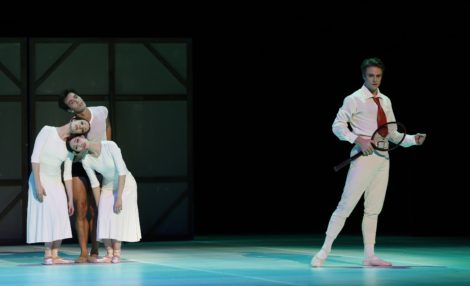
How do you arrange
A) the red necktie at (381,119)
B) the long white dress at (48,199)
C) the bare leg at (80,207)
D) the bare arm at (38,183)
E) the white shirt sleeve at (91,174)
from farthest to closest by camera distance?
the bare leg at (80,207), the white shirt sleeve at (91,174), the long white dress at (48,199), the bare arm at (38,183), the red necktie at (381,119)

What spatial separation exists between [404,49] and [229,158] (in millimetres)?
3240

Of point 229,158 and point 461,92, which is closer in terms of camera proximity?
point 461,92

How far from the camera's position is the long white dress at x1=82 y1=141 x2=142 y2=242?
10.8 m

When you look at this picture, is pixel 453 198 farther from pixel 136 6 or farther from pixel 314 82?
pixel 136 6

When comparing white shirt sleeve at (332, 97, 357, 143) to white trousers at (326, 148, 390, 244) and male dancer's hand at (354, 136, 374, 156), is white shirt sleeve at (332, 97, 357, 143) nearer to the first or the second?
male dancer's hand at (354, 136, 374, 156)

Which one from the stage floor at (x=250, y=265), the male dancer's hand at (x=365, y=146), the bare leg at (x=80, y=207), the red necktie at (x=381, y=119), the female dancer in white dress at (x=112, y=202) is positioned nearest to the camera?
the stage floor at (x=250, y=265)

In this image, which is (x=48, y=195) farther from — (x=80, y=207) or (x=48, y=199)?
(x=80, y=207)

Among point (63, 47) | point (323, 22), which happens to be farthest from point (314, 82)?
point (63, 47)

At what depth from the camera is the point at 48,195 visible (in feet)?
34.7

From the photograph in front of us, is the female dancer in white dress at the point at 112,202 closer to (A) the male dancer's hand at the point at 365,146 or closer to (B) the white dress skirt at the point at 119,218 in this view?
(B) the white dress skirt at the point at 119,218

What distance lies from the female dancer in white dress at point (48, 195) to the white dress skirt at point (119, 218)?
1.11 ft

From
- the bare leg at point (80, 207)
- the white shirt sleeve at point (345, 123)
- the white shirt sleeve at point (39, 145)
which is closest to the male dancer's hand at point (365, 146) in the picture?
the white shirt sleeve at point (345, 123)

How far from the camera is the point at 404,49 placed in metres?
15.4

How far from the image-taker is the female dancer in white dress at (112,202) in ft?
35.2
